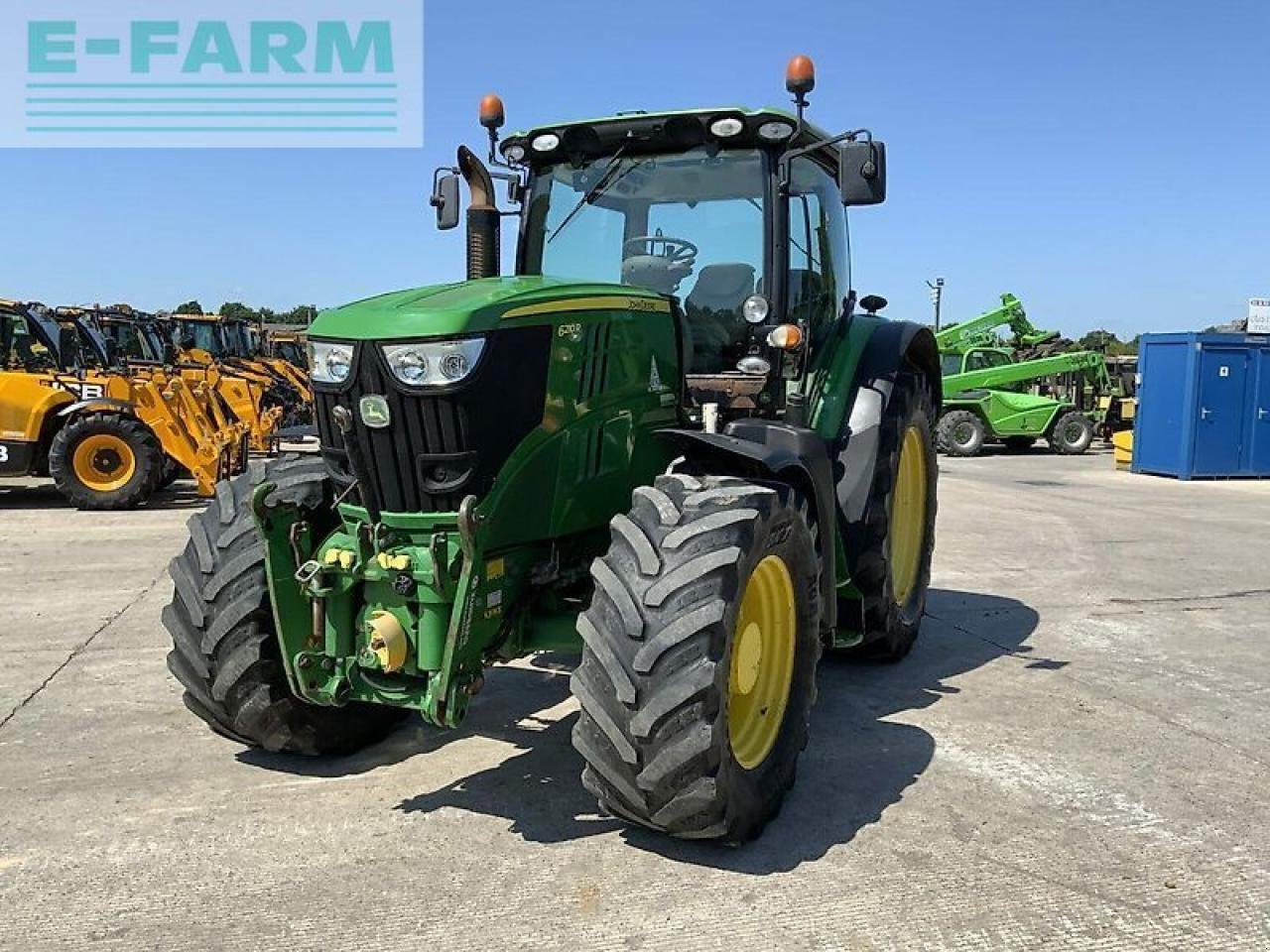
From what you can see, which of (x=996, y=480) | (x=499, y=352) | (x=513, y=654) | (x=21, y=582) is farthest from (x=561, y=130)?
(x=996, y=480)

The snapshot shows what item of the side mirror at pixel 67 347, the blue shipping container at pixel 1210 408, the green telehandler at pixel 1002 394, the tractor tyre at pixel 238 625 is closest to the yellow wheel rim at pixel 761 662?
the tractor tyre at pixel 238 625

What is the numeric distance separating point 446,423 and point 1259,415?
59.6 ft

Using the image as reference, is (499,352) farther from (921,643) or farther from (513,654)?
(921,643)

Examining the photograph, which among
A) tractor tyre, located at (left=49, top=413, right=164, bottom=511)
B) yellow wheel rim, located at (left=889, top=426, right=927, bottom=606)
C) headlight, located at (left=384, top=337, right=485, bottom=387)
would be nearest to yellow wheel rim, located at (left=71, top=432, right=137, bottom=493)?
tractor tyre, located at (left=49, top=413, right=164, bottom=511)

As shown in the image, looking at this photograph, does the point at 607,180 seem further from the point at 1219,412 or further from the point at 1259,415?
the point at 1259,415

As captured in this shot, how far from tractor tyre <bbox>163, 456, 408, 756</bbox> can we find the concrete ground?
262 mm

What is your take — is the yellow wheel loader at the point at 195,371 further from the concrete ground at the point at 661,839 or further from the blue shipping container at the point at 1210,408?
the blue shipping container at the point at 1210,408

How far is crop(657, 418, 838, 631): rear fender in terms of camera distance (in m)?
3.78

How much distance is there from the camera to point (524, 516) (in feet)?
11.7

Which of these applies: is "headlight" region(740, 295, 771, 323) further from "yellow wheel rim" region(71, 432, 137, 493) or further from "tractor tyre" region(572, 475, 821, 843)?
"yellow wheel rim" region(71, 432, 137, 493)

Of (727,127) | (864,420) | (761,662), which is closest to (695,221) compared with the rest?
(727,127)

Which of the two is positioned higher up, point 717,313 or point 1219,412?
point 717,313

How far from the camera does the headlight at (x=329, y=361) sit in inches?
134

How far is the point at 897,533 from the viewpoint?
19.8 ft
